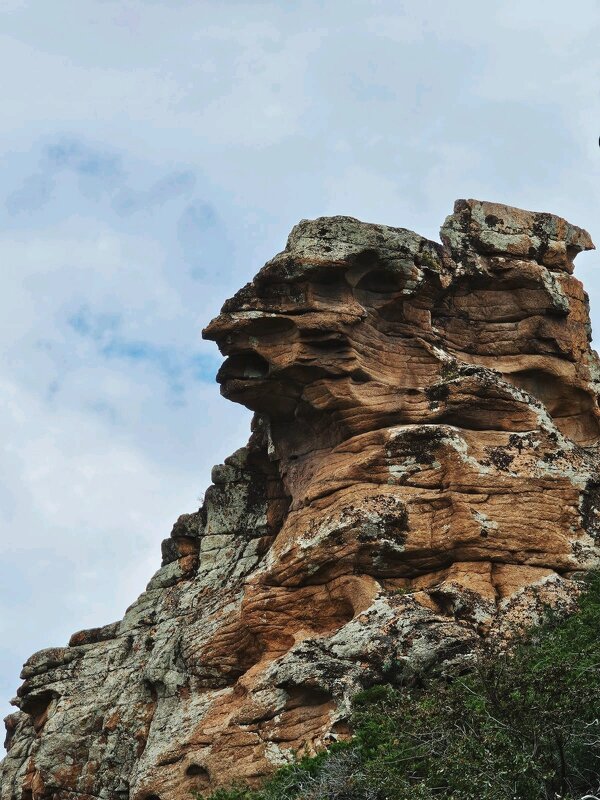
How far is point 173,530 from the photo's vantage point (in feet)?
129

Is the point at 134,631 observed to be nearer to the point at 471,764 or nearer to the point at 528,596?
the point at 528,596

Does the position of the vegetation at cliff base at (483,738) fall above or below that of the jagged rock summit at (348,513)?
below

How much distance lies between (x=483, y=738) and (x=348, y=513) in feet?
32.1

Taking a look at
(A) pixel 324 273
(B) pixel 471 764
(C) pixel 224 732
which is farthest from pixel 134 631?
(B) pixel 471 764

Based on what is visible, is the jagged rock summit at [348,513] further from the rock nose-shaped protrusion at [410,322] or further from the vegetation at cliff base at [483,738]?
the vegetation at cliff base at [483,738]

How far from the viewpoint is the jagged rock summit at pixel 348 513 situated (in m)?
29.5

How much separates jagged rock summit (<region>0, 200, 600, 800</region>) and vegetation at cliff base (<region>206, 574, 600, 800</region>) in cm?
156

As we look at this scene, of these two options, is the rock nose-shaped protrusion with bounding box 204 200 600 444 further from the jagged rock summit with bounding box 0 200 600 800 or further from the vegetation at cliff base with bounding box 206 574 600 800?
the vegetation at cliff base with bounding box 206 574 600 800

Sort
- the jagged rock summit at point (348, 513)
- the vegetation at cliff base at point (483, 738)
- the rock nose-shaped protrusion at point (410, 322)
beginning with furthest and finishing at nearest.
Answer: the rock nose-shaped protrusion at point (410, 322), the jagged rock summit at point (348, 513), the vegetation at cliff base at point (483, 738)

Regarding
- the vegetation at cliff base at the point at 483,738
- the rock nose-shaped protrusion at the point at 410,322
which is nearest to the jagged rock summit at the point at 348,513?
the rock nose-shaped protrusion at the point at 410,322

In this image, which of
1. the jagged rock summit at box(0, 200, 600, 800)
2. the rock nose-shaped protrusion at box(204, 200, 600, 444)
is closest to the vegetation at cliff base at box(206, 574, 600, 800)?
the jagged rock summit at box(0, 200, 600, 800)

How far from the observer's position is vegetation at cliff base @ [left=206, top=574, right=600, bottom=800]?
21.6 m

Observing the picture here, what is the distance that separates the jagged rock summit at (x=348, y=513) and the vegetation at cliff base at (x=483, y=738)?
156 centimetres

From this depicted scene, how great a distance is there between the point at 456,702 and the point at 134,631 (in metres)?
16.0
